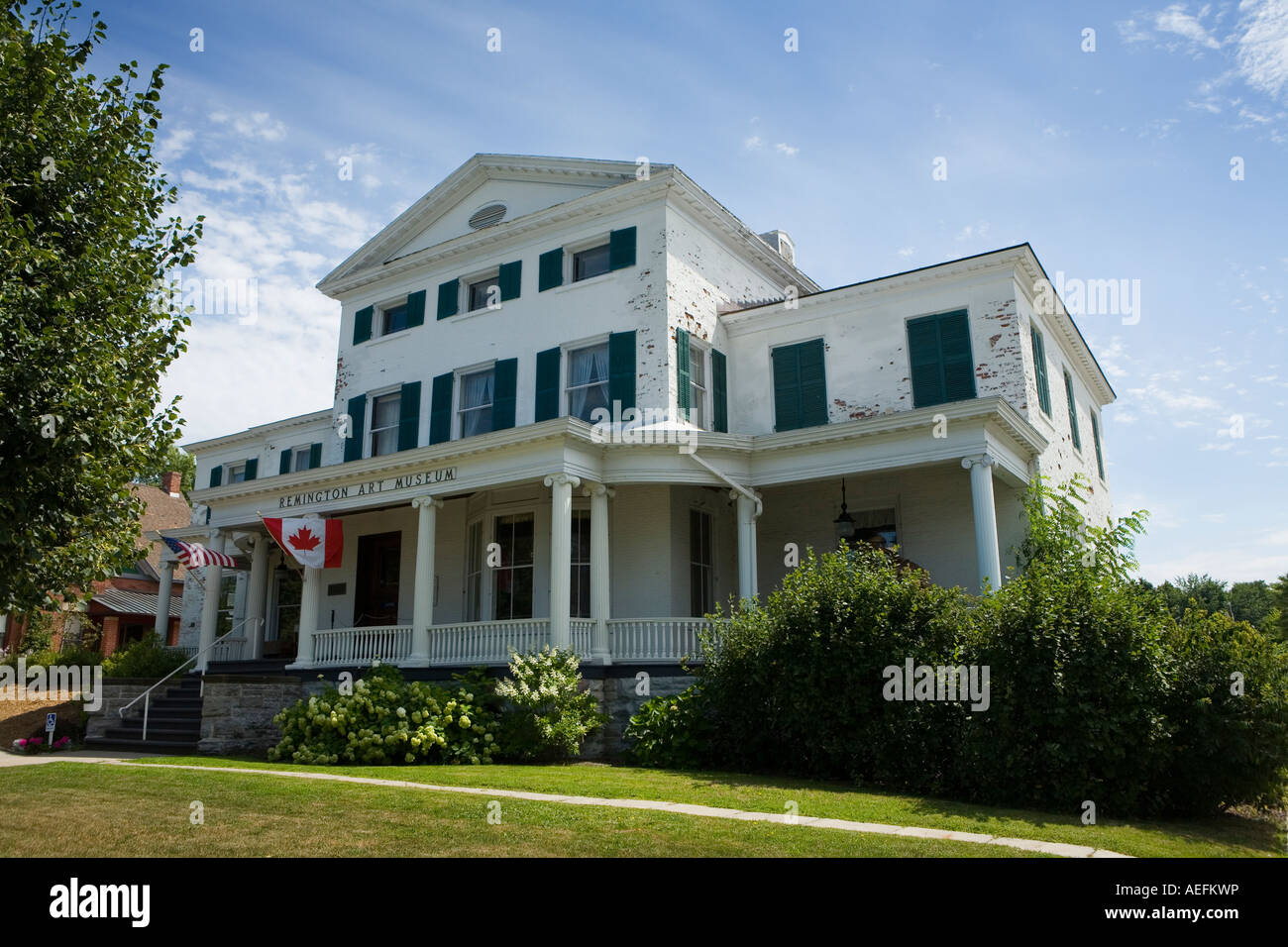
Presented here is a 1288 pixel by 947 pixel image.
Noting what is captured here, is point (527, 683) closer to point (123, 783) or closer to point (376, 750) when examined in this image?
point (376, 750)

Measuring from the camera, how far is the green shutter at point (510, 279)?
1931 centimetres

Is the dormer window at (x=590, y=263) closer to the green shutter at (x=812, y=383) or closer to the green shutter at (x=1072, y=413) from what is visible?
the green shutter at (x=812, y=383)

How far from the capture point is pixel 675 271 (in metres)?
17.5

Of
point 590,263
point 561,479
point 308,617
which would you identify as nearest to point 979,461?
point 561,479

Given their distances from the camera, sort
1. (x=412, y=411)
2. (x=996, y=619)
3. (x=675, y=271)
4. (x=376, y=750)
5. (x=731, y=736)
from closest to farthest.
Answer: (x=996, y=619), (x=731, y=736), (x=376, y=750), (x=675, y=271), (x=412, y=411)

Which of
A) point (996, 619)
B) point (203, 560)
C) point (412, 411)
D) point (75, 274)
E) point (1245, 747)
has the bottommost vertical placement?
point (1245, 747)

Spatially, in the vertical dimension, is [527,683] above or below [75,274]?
below

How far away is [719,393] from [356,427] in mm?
8794

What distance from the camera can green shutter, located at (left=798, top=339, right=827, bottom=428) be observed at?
17328 millimetres

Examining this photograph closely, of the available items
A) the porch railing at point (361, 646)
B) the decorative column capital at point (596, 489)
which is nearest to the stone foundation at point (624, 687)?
the decorative column capital at point (596, 489)

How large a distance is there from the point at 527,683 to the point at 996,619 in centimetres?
687
